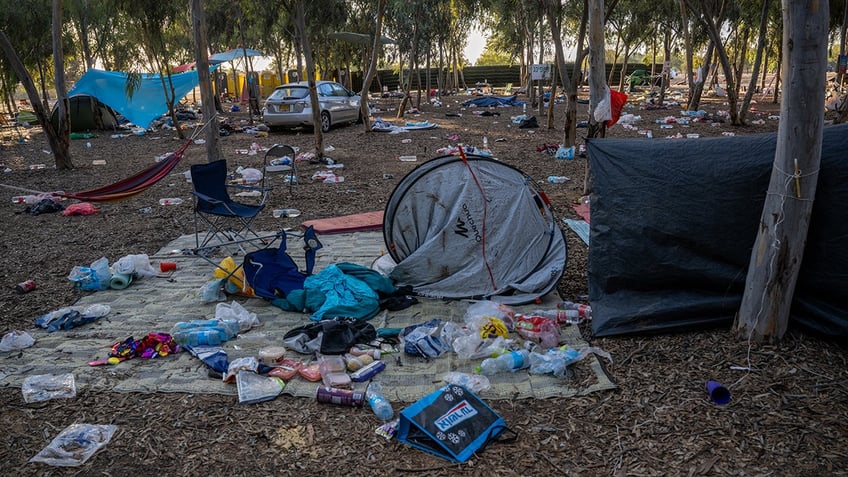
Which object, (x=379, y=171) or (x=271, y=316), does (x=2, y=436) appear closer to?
(x=271, y=316)

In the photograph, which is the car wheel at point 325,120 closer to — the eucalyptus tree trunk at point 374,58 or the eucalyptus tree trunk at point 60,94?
the eucalyptus tree trunk at point 374,58

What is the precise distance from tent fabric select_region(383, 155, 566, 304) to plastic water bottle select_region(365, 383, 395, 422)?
150 centimetres

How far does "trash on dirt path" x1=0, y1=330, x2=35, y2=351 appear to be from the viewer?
381 centimetres

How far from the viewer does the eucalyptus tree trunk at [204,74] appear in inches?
301

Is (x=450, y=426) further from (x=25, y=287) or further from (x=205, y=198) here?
(x=25, y=287)

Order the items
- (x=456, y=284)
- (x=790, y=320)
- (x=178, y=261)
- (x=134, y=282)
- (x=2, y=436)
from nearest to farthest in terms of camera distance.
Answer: (x=2, y=436), (x=790, y=320), (x=456, y=284), (x=134, y=282), (x=178, y=261)

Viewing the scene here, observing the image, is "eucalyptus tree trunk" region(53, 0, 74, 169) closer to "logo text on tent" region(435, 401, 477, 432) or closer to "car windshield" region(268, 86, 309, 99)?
"car windshield" region(268, 86, 309, 99)

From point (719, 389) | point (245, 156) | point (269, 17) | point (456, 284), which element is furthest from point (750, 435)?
point (269, 17)

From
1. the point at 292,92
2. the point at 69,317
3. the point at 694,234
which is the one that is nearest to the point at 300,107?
the point at 292,92

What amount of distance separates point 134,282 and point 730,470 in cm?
463

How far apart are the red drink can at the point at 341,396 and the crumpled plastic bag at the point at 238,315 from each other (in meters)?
1.13

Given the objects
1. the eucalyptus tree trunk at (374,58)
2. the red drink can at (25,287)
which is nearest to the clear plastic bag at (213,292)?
the red drink can at (25,287)

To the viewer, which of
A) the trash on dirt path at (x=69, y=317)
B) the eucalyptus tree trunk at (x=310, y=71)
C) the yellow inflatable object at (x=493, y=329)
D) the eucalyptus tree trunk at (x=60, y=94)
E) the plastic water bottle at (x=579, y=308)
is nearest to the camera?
the yellow inflatable object at (x=493, y=329)

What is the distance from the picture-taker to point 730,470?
8.16 ft
